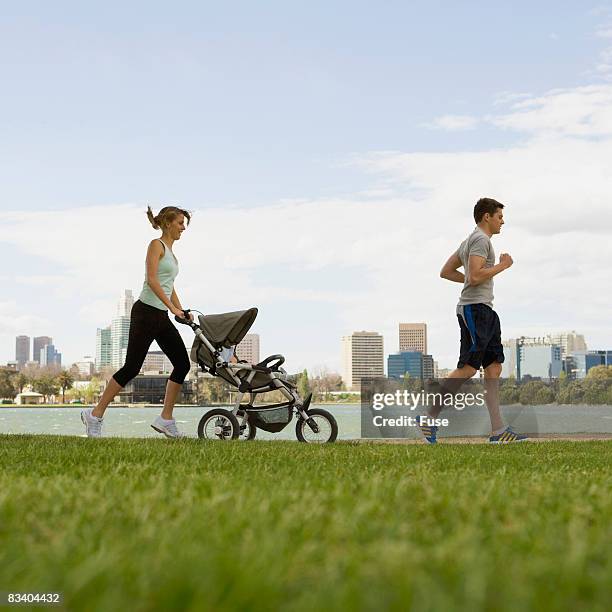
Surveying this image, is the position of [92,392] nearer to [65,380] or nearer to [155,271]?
[65,380]

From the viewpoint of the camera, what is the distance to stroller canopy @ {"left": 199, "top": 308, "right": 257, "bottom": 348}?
29.2 feet

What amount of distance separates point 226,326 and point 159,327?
74cm

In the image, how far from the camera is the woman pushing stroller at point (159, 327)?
8391 mm

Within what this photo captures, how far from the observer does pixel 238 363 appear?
29.6ft

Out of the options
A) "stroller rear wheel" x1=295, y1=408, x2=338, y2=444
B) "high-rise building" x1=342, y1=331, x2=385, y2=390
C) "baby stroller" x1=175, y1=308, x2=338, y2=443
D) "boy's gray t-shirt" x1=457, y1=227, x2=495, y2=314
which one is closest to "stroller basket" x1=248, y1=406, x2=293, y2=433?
"baby stroller" x1=175, y1=308, x2=338, y2=443

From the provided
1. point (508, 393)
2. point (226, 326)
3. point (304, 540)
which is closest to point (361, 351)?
point (508, 393)

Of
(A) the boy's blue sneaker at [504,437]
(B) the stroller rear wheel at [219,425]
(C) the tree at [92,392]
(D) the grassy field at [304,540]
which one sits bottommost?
(C) the tree at [92,392]

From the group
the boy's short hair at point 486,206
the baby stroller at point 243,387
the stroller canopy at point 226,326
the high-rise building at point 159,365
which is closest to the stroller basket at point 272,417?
Answer: the baby stroller at point 243,387

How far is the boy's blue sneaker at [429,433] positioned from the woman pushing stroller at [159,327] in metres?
2.70

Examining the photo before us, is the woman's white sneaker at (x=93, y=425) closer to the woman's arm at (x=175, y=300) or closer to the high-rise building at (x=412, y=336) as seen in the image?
the woman's arm at (x=175, y=300)

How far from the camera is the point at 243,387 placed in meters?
9.02

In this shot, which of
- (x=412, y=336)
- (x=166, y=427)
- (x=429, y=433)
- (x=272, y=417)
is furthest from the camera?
(x=412, y=336)

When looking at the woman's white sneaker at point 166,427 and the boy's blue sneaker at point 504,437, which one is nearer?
the woman's white sneaker at point 166,427

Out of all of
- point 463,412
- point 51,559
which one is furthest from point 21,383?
point 51,559
